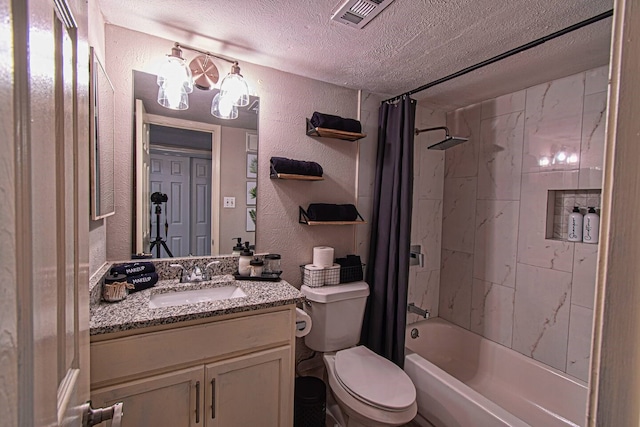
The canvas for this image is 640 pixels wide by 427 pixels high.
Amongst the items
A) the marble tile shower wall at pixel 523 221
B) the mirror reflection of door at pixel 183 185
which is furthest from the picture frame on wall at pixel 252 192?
the marble tile shower wall at pixel 523 221

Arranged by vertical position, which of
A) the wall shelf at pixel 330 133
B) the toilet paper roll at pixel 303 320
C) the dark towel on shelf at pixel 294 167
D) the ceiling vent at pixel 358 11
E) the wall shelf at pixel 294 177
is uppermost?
the ceiling vent at pixel 358 11

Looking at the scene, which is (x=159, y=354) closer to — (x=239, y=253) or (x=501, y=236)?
(x=239, y=253)

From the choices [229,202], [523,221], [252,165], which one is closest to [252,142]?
[252,165]

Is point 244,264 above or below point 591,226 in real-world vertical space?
below

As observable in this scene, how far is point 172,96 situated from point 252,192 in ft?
2.24

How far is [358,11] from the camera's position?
131 cm

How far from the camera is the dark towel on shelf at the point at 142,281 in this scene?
145 cm

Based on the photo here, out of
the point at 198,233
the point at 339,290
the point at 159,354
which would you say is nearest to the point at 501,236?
the point at 339,290

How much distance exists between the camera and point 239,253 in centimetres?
187

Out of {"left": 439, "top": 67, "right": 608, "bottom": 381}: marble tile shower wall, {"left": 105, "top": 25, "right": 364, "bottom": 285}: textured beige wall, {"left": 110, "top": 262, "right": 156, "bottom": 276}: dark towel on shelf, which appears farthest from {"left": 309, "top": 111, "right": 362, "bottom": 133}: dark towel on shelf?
{"left": 110, "top": 262, "right": 156, "bottom": 276}: dark towel on shelf

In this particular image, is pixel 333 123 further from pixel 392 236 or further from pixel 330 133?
pixel 392 236

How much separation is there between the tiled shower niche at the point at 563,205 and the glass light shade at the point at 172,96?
2.35m

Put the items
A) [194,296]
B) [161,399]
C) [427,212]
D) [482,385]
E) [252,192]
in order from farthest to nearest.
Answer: [427,212]
[482,385]
[252,192]
[194,296]
[161,399]

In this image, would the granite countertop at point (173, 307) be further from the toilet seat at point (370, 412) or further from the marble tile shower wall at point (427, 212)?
the marble tile shower wall at point (427, 212)
